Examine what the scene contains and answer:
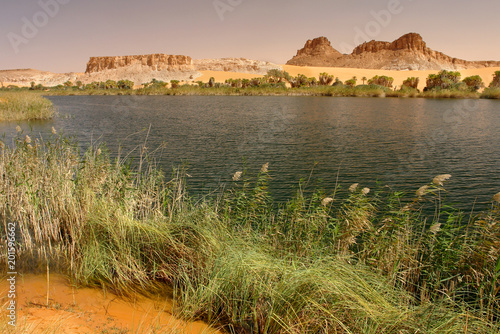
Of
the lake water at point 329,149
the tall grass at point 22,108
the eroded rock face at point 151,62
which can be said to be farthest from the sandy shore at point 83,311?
the eroded rock face at point 151,62

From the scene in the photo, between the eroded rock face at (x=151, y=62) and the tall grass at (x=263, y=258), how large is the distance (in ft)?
426

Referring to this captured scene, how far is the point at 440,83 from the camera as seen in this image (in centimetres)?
5744

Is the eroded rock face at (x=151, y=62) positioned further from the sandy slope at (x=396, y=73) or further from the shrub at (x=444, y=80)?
the shrub at (x=444, y=80)

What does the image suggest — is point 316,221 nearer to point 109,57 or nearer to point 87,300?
point 87,300

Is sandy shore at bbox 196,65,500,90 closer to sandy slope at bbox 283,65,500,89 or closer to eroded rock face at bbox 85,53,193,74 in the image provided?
sandy slope at bbox 283,65,500,89

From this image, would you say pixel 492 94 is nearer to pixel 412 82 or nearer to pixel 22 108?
pixel 412 82

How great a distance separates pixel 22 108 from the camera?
22.9 m

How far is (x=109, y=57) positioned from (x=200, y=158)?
157 meters

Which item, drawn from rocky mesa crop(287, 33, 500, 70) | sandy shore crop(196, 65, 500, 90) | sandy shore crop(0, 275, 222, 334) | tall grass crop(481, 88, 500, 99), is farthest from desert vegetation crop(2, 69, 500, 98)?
rocky mesa crop(287, 33, 500, 70)

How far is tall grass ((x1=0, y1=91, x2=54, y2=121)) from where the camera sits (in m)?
21.8

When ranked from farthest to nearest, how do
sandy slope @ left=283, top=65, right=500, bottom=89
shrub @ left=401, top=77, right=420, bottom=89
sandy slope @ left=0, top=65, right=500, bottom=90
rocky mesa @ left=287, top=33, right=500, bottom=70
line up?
1. rocky mesa @ left=287, top=33, right=500, bottom=70
2. sandy slope @ left=0, top=65, right=500, bottom=90
3. sandy slope @ left=283, top=65, right=500, bottom=89
4. shrub @ left=401, top=77, right=420, bottom=89

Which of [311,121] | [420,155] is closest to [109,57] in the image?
[311,121]

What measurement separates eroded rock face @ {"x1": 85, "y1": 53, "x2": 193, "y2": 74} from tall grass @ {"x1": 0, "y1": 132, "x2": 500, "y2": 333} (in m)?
130

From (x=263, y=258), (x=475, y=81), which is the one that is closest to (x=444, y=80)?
(x=475, y=81)
